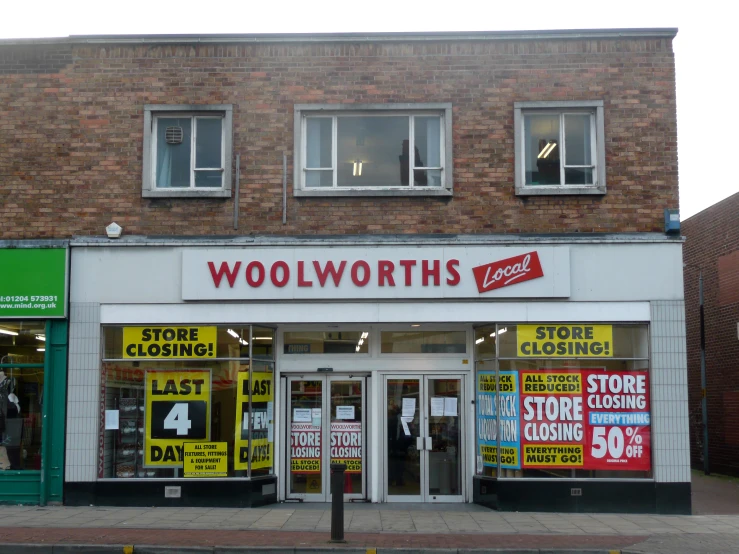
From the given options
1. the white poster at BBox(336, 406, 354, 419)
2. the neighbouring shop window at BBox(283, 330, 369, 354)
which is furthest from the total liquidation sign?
the white poster at BBox(336, 406, 354, 419)

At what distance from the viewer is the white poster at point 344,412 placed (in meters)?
14.6

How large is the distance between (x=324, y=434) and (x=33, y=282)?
5.13 metres

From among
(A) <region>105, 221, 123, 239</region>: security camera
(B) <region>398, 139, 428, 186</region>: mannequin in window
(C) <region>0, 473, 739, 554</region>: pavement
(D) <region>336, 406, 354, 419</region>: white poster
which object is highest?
(B) <region>398, 139, 428, 186</region>: mannequin in window

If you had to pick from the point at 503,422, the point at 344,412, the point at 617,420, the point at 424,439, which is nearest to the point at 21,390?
the point at 344,412

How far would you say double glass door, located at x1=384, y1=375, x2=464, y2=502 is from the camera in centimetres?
1445

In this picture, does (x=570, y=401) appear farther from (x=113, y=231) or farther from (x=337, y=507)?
(x=113, y=231)

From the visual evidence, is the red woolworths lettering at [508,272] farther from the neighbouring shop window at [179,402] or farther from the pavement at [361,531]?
the neighbouring shop window at [179,402]

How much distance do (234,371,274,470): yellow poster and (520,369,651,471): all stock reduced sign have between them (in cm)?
397

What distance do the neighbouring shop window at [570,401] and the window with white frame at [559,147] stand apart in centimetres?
225

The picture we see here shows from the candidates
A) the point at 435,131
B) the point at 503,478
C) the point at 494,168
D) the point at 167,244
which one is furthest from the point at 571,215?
the point at 167,244

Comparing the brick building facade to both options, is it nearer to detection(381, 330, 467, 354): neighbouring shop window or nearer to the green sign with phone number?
detection(381, 330, 467, 354): neighbouring shop window

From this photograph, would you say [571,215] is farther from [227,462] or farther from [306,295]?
[227,462]

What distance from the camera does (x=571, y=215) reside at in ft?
46.0

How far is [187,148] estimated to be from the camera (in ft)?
47.4
